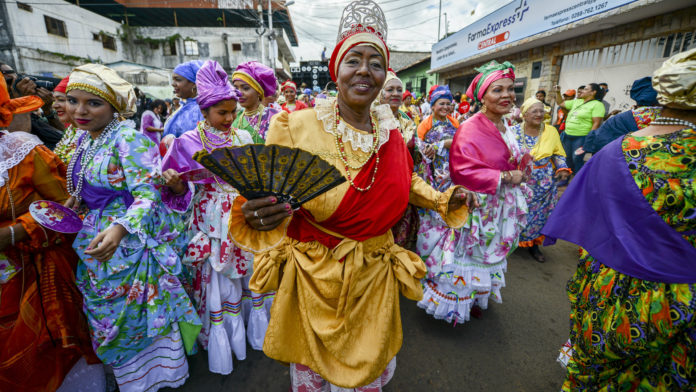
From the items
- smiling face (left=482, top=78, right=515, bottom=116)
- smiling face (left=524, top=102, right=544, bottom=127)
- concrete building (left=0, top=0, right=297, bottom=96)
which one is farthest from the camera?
concrete building (left=0, top=0, right=297, bottom=96)

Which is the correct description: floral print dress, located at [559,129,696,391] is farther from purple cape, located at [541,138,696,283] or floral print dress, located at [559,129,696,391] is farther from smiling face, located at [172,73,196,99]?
smiling face, located at [172,73,196,99]

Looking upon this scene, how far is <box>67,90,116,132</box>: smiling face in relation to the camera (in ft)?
6.14

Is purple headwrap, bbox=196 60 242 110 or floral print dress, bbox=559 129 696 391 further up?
purple headwrap, bbox=196 60 242 110

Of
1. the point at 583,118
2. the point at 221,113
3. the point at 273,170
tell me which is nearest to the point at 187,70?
the point at 221,113

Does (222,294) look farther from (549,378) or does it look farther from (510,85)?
(510,85)

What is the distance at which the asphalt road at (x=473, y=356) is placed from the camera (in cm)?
246

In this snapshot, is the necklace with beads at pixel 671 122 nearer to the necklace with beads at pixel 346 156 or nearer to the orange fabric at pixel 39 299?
the necklace with beads at pixel 346 156

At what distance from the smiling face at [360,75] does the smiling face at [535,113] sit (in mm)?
3658

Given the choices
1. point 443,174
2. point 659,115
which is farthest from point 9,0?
point 659,115

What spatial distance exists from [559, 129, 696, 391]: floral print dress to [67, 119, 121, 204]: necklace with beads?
125 inches

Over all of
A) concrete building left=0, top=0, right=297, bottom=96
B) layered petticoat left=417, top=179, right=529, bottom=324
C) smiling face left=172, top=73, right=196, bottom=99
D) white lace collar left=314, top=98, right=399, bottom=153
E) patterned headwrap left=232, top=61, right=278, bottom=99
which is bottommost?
layered petticoat left=417, top=179, right=529, bottom=324

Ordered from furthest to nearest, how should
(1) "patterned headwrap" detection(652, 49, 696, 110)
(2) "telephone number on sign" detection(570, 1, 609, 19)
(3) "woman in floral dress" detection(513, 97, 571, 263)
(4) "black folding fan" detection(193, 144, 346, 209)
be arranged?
(2) "telephone number on sign" detection(570, 1, 609, 19) < (3) "woman in floral dress" detection(513, 97, 571, 263) < (1) "patterned headwrap" detection(652, 49, 696, 110) < (4) "black folding fan" detection(193, 144, 346, 209)

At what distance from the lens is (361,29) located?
152cm

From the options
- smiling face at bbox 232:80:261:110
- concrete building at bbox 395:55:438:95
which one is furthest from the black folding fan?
concrete building at bbox 395:55:438:95
